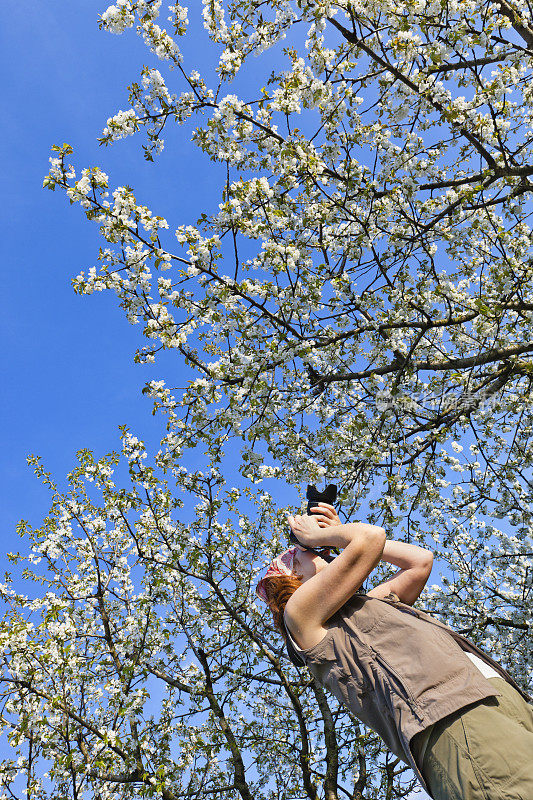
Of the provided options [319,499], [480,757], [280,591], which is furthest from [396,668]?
[319,499]

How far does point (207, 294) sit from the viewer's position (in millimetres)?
5641

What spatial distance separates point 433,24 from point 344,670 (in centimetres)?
608

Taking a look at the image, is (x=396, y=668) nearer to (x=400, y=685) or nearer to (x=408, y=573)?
(x=400, y=685)

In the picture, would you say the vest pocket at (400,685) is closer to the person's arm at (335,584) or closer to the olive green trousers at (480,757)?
the olive green trousers at (480,757)

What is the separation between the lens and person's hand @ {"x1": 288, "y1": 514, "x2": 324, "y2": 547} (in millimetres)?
2146

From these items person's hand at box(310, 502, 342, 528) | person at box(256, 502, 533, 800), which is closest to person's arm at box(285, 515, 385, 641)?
person at box(256, 502, 533, 800)

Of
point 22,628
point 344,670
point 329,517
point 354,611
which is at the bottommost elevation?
point 344,670

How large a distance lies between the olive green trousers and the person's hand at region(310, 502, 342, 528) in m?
0.89

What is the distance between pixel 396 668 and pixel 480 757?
32 centimetres

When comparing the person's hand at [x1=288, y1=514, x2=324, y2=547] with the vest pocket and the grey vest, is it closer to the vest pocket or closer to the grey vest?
the grey vest

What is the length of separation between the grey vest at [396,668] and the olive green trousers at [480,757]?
0.05 m

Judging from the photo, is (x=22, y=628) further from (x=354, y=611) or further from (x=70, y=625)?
(x=354, y=611)

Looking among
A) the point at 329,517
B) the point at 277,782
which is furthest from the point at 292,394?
the point at 277,782

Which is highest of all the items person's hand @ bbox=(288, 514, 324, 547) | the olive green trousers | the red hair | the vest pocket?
person's hand @ bbox=(288, 514, 324, 547)
